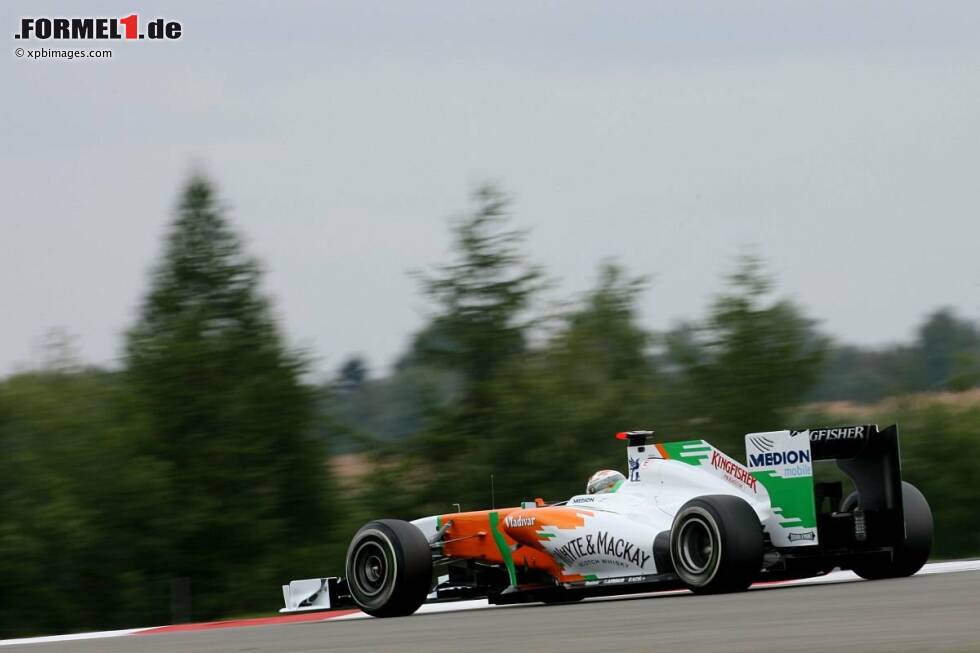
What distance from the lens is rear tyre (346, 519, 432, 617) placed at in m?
11.9

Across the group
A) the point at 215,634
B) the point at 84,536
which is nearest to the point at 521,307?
the point at 84,536

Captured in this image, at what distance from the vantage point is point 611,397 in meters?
39.1

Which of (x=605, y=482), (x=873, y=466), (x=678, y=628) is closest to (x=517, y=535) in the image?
(x=605, y=482)

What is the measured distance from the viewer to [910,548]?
11086 millimetres

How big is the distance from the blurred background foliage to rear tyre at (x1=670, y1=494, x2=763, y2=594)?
2431 centimetres

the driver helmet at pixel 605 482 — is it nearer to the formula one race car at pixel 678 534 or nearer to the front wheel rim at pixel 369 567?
the formula one race car at pixel 678 534

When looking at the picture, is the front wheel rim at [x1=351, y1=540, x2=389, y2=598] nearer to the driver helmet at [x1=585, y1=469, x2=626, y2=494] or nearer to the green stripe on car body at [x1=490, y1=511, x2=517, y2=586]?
the green stripe on car body at [x1=490, y1=511, x2=517, y2=586]

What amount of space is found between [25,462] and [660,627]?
3060 centimetres

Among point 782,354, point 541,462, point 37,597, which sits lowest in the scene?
point 37,597

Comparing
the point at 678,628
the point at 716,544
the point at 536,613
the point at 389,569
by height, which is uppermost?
the point at 716,544

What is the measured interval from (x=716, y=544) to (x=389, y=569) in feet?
9.51

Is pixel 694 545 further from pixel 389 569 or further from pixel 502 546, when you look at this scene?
pixel 389 569

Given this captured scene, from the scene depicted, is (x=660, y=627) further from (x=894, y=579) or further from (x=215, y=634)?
(x=215, y=634)

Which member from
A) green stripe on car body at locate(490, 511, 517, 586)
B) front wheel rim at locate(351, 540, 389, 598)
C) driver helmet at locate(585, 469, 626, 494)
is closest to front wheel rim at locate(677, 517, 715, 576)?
driver helmet at locate(585, 469, 626, 494)
